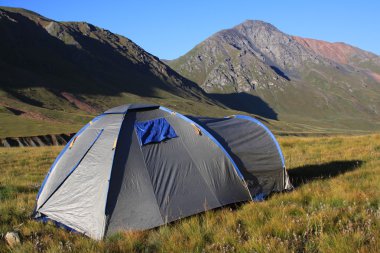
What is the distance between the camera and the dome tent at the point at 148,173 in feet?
26.1

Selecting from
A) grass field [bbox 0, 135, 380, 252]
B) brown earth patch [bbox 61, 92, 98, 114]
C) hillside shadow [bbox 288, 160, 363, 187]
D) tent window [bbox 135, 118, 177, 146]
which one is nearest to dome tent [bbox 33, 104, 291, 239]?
tent window [bbox 135, 118, 177, 146]

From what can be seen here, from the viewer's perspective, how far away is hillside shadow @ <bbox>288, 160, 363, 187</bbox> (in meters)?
11.1

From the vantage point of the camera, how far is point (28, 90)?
136 metres

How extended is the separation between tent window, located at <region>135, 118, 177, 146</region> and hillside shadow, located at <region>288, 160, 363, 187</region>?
385 centimetres

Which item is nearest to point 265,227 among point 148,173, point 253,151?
point 148,173

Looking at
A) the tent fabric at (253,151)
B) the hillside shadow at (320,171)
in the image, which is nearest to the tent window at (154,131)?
the tent fabric at (253,151)

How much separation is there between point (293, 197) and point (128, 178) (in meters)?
3.57

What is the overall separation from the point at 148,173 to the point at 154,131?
118cm

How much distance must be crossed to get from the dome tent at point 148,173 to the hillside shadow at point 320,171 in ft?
3.96

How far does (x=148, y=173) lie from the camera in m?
8.45

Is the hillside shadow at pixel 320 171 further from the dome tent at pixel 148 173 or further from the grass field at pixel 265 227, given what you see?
the dome tent at pixel 148 173

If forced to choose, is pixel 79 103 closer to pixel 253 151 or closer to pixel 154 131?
pixel 253 151

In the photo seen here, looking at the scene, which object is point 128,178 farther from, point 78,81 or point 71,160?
point 78,81

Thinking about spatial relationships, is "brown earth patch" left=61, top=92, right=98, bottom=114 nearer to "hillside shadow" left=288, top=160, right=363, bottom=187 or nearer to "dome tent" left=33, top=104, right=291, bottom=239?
"hillside shadow" left=288, top=160, right=363, bottom=187
